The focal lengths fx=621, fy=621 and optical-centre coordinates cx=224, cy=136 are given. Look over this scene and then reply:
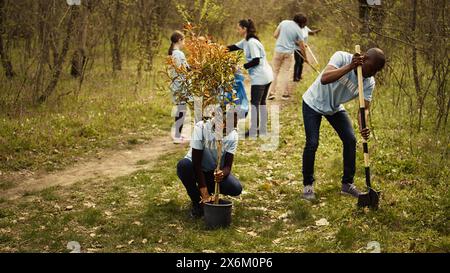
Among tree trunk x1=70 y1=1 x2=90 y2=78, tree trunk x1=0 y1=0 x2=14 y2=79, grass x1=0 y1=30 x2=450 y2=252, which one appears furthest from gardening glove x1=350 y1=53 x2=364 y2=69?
tree trunk x1=0 y1=0 x2=14 y2=79

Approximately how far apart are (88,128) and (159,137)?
4.08 ft

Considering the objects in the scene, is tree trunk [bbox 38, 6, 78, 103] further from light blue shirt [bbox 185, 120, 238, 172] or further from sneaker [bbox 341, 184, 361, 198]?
sneaker [bbox 341, 184, 361, 198]

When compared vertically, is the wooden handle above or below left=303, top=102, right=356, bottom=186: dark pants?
above

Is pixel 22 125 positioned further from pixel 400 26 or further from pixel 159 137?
pixel 400 26

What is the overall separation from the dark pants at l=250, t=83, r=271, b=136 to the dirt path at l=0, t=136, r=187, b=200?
1364 mm

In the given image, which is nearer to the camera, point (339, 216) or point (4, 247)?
point (4, 247)

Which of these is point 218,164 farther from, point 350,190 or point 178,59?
point 178,59

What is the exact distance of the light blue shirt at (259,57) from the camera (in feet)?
33.4

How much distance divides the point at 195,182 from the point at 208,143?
0.48 m

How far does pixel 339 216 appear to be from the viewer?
650 centimetres

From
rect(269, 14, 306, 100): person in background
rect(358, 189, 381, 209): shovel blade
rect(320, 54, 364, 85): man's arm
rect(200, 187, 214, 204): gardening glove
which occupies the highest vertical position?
rect(269, 14, 306, 100): person in background

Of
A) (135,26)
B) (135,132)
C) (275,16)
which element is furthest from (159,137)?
(275,16)

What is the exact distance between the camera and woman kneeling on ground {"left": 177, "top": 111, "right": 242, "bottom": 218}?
6.31 metres

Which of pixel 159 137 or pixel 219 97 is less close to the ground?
pixel 219 97
